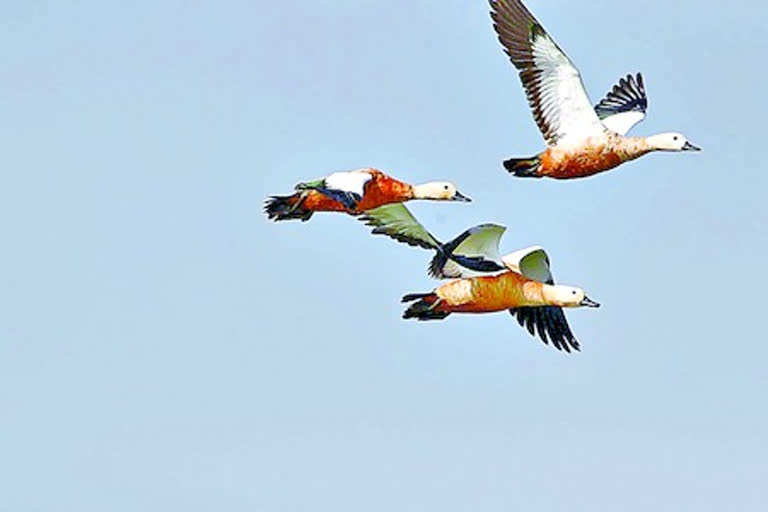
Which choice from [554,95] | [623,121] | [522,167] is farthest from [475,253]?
[623,121]

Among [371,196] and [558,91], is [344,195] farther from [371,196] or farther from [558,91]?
[558,91]

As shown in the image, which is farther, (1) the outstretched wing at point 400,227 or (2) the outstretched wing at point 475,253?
(1) the outstretched wing at point 400,227

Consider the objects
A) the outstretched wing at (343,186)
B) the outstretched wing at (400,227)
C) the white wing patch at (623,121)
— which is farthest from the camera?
the outstretched wing at (400,227)

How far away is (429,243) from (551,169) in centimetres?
474

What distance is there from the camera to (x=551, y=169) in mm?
37000

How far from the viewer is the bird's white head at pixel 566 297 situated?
3819 cm

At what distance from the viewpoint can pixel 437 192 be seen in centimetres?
3975

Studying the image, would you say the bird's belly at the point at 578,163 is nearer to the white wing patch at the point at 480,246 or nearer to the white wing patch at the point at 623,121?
the white wing patch at the point at 480,246

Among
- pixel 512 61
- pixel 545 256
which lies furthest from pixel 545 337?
pixel 512 61

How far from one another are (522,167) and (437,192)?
3.17 metres

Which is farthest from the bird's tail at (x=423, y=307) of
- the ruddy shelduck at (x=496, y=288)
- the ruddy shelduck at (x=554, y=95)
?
the ruddy shelduck at (x=554, y=95)

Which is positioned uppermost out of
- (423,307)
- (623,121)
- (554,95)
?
(623,121)

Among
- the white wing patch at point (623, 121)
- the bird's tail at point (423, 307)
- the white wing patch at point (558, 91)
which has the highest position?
the white wing patch at point (623, 121)

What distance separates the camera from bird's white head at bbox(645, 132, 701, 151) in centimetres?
3756
